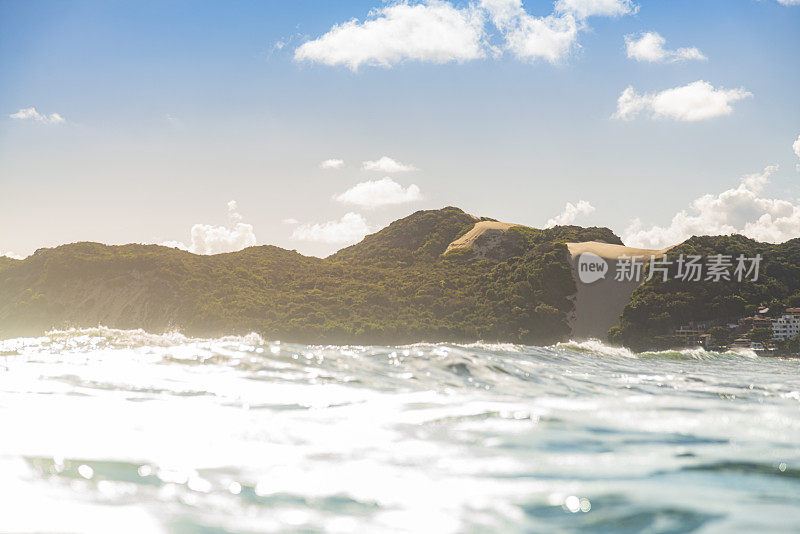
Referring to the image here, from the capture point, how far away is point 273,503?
275 centimetres

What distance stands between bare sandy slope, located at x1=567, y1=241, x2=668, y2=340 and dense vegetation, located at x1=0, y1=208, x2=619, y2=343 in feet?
4.45

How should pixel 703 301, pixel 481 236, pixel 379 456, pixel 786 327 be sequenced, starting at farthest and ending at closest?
pixel 481 236 < pixel 703 301 < pixel 786 327 < pixel 379 456

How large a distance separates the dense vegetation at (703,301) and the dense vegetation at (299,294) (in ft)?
20.6

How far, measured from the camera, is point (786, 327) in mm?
37406

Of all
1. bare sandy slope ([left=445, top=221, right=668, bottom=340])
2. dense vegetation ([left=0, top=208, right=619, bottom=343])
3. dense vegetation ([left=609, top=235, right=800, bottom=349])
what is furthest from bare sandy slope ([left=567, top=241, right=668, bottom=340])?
dense vegetation ([left=609, top=235, right=800, bottom=349])

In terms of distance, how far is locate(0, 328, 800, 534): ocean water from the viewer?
262 centimetres

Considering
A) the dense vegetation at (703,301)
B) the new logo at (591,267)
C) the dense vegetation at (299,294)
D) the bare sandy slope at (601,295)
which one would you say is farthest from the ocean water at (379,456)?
the new logo at (591,267)

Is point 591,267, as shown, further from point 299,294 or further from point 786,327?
point 299,294

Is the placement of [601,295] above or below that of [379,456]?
above

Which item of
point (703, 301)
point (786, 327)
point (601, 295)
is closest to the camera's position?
point (786, 327)

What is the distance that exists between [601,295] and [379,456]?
52575 millimetres

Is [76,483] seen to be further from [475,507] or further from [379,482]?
[475,507]

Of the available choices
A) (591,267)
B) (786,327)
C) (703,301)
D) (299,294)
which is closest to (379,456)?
(786,327)

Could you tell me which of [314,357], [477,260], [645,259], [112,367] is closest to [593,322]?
[645,259]
